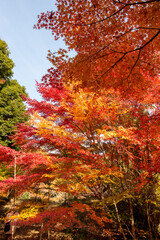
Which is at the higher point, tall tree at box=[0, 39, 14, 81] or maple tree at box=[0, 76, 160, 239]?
tall tree at box=[0, 39, 14, 81]

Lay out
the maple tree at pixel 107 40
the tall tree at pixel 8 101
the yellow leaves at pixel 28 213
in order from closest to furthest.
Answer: the maple tree at pixel 107 40
the yellow leaves at pixel 28 213
the tall tree at pixel 8 101

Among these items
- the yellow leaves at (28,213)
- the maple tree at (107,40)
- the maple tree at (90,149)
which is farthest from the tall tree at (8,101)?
the maple tree at (107,40)

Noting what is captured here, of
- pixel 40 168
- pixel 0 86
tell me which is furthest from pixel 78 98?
pixel 0 86

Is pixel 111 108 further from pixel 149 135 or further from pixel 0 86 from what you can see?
pixel 0 86

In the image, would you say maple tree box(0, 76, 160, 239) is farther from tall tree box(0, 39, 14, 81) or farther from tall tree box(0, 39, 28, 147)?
tall tree box(0, 39, 14, 81)

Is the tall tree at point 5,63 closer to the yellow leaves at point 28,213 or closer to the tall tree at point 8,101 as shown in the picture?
the tall tree at point 8,101

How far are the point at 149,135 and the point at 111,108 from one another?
1682 mm

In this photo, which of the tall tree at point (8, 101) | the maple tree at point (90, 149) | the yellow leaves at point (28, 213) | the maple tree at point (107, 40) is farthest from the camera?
the tall tree at point (8, 101)

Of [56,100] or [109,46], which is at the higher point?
[56,100]

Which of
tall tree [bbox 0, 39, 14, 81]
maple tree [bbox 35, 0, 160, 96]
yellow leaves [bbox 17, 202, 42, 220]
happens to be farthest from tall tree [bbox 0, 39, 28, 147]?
maple tree [bbox 35, 0, 160, 96]

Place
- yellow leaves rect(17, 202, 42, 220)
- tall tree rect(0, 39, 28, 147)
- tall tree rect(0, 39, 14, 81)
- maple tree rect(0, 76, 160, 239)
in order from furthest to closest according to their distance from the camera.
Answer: tall tree rect(0, 39, 14, 81) < tall tree rect(0, 39, 28, 147) < yellow leaves rect(17, 202, 42, 220) < maple tree rect(0, 76, 160, 239)

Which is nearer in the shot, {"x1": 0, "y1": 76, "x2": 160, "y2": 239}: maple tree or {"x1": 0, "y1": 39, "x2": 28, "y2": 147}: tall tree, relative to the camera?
{"x1": 0, "y1": 76, "x2": 160, "y2": 239}: maple tree

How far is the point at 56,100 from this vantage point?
283 inches

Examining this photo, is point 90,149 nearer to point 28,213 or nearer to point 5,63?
point 28,213
